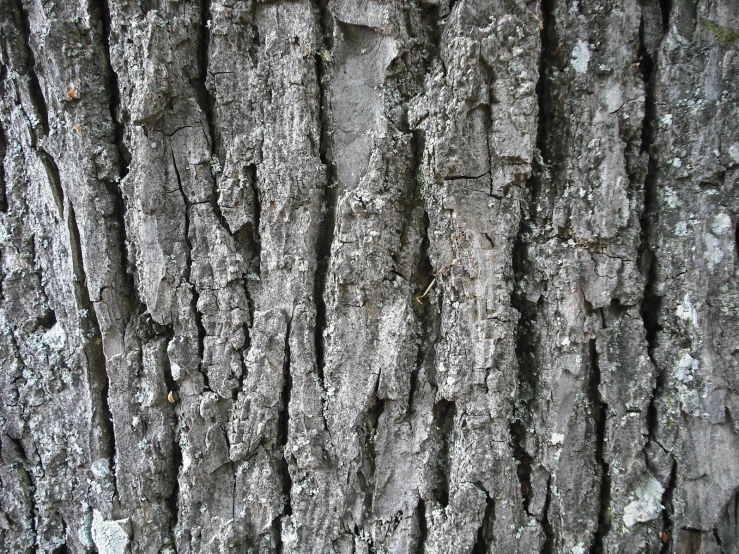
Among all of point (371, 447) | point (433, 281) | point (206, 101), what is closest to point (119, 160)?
point (206, 101)

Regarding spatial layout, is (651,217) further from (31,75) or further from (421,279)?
(31,75)

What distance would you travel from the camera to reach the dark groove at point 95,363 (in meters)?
1.46

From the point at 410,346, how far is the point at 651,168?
0.86 meters

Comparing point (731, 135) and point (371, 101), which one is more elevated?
point (371, 101)

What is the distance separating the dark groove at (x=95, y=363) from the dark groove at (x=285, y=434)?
549 millimetres

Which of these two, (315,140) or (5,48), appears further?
(5,48)

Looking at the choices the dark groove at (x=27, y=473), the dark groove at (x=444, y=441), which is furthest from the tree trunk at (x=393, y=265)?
the dark groove at (x=27, y=473)

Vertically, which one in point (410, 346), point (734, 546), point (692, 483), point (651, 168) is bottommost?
point (734, 546)

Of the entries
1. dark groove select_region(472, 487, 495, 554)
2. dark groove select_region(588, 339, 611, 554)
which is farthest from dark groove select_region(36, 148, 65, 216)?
dark groove select_region(588, 339, 611, 554)

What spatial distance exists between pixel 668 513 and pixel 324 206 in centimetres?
134

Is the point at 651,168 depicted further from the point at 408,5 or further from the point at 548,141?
the point at 408,5

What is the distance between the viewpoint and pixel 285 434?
1404 millimetres

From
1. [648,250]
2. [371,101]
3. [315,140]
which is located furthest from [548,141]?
[315,140]

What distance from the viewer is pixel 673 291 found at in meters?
1.30
